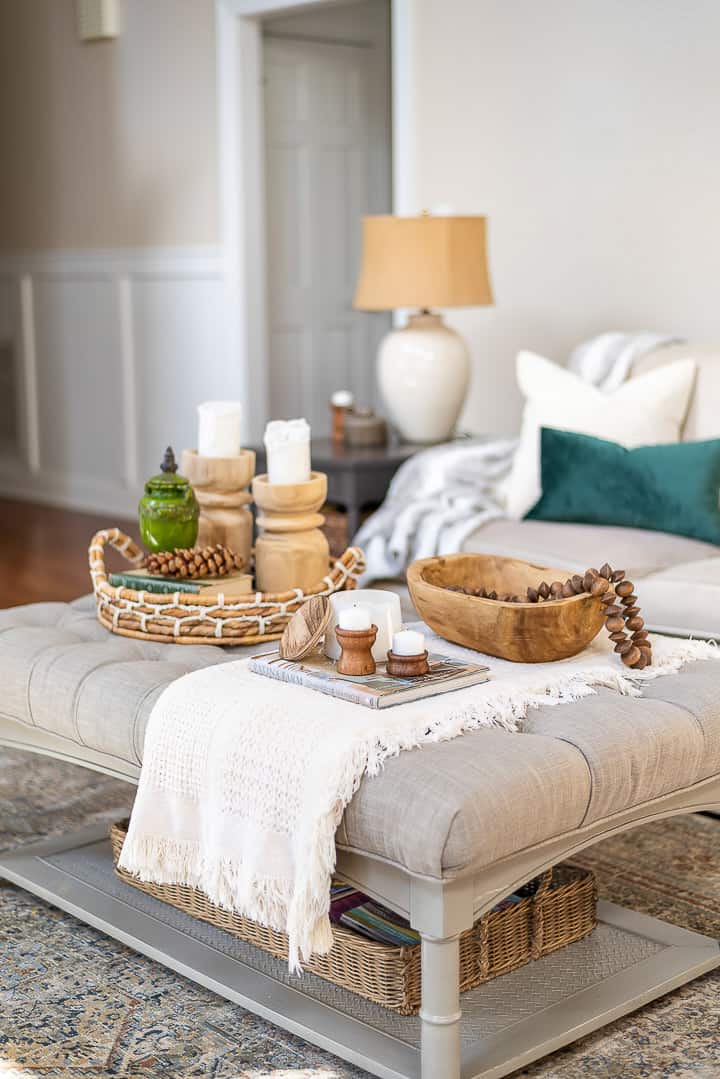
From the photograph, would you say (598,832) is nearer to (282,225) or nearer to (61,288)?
(282,225)

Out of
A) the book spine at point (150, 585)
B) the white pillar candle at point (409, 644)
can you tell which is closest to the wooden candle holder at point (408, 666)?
the white pillar candle at point (409, 644)

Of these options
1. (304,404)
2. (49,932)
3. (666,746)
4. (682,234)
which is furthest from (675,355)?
(304,404)

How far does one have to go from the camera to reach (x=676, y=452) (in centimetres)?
310

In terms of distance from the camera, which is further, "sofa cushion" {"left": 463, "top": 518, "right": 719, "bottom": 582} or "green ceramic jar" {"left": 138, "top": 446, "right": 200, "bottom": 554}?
"sofa cushion" {"left": 463, "top": 518, "right": 719, "bottom": 582}

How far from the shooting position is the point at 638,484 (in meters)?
3.11

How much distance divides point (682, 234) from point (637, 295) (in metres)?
0.24

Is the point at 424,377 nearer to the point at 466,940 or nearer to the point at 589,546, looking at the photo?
the point at 589,546

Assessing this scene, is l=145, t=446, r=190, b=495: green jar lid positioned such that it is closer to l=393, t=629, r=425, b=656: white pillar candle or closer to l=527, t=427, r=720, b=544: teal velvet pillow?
l=393, t=629, r=425, b=656: white pillar candle

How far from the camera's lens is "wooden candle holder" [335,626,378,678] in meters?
1.86

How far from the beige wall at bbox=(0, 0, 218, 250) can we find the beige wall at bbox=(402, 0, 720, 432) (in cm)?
124

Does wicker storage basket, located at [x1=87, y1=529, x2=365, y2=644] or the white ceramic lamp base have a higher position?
the white ceramic lamp base

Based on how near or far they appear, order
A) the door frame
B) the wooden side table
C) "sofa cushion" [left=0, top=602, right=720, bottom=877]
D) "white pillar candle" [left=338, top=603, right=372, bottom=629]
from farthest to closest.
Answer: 1. the door frame
2. the wooden side table
3. "white pillar candle" [left=338, top=603, right=372, bottom=629]
4. "sofa cushion" [left=0, top=602, right=720, bottom=877]

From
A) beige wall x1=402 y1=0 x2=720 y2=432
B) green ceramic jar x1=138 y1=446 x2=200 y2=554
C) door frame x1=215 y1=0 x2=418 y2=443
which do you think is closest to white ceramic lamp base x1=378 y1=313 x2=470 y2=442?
beige wall x1=402 y1=0 x2=720 y2=432

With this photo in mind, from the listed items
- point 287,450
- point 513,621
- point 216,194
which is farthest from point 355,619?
point 216,194
